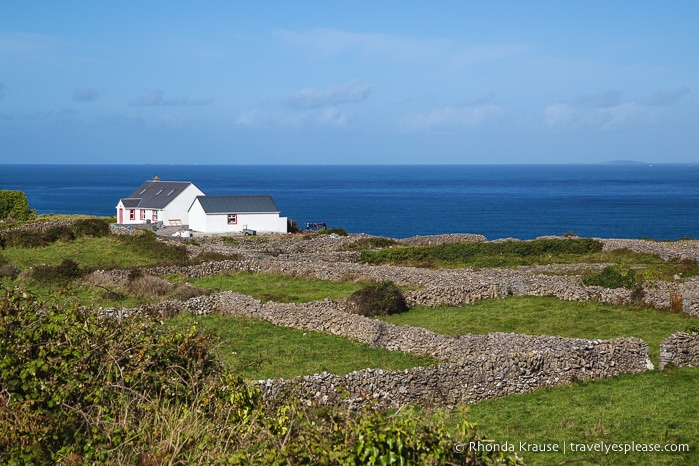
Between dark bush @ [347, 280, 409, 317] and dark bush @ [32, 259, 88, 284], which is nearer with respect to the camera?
dark bush @ [347, 280, 409, 317]

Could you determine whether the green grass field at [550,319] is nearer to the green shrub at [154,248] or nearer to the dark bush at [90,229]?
the green shrub at [154,248]

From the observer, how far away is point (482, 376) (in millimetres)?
18531

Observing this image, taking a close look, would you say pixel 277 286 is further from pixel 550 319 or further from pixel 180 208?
pixel 180 208

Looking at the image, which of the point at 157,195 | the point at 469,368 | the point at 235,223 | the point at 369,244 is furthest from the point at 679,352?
the point at 157,195

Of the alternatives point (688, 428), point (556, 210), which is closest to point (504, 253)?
point (688, 428)

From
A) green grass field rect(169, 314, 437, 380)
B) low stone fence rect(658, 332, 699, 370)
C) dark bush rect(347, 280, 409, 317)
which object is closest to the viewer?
low stone fence rect(658, 332, 699, 370)

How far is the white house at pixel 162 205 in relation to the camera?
7200cm

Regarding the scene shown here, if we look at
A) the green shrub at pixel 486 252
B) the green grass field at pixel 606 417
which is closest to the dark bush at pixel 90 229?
the green shrub at pixel 486 252

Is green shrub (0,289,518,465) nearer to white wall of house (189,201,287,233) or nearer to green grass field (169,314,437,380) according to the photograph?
green grass field (169,314,437,380)

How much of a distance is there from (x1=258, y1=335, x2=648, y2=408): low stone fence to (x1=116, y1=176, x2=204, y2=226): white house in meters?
56.4

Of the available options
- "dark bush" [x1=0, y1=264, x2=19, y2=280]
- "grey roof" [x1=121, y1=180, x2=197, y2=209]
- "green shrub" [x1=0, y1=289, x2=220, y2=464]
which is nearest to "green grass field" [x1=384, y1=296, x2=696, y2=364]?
"green shrub" [x1=0, y1=289, x2=220, y2=464]

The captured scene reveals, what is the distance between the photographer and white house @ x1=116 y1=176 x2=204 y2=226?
236 feet

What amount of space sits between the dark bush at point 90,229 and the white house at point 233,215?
41.5ft

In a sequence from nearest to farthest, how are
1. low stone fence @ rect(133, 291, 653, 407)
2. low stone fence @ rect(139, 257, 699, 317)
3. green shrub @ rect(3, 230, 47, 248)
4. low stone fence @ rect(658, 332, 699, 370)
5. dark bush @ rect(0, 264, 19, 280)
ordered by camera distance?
low stone fence @ rect(133, 291, 653, 407), low stone fence @ rect(658, 332, 699, 370), low stone fence @ rect(139, 257, 699, 317), dark bush @ rect(0, 264, 19, 280), green shrub @ rect(3, 230, 47, 248)
